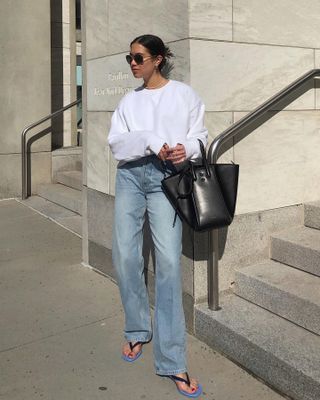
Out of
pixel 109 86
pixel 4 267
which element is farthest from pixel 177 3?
pixel 4 267

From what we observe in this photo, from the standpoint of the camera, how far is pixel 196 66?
335 centimetres

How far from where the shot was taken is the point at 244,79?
142 inches

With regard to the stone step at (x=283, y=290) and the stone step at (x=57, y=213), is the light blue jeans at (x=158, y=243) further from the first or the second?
the stone step at (x=57, y=213)

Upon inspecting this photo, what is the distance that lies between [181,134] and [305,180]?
1.57 m

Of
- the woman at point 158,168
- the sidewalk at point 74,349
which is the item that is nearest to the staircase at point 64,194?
the sidewalk at point 74,349

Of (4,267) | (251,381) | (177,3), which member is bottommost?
(251,381)

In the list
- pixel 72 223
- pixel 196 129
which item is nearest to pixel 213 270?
pixel 196 129

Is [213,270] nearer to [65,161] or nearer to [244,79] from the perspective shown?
[244,79]

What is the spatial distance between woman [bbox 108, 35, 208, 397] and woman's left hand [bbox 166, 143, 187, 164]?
0.04m

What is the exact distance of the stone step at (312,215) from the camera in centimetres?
396

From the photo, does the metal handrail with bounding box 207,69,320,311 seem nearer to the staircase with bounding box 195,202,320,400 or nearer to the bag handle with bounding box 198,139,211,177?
the staircase with bounding box 195,202,320,400

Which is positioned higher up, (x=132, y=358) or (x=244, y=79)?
(x=244, y=79)

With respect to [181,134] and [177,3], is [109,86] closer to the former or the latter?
[177,3]

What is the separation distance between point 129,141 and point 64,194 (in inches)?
196
